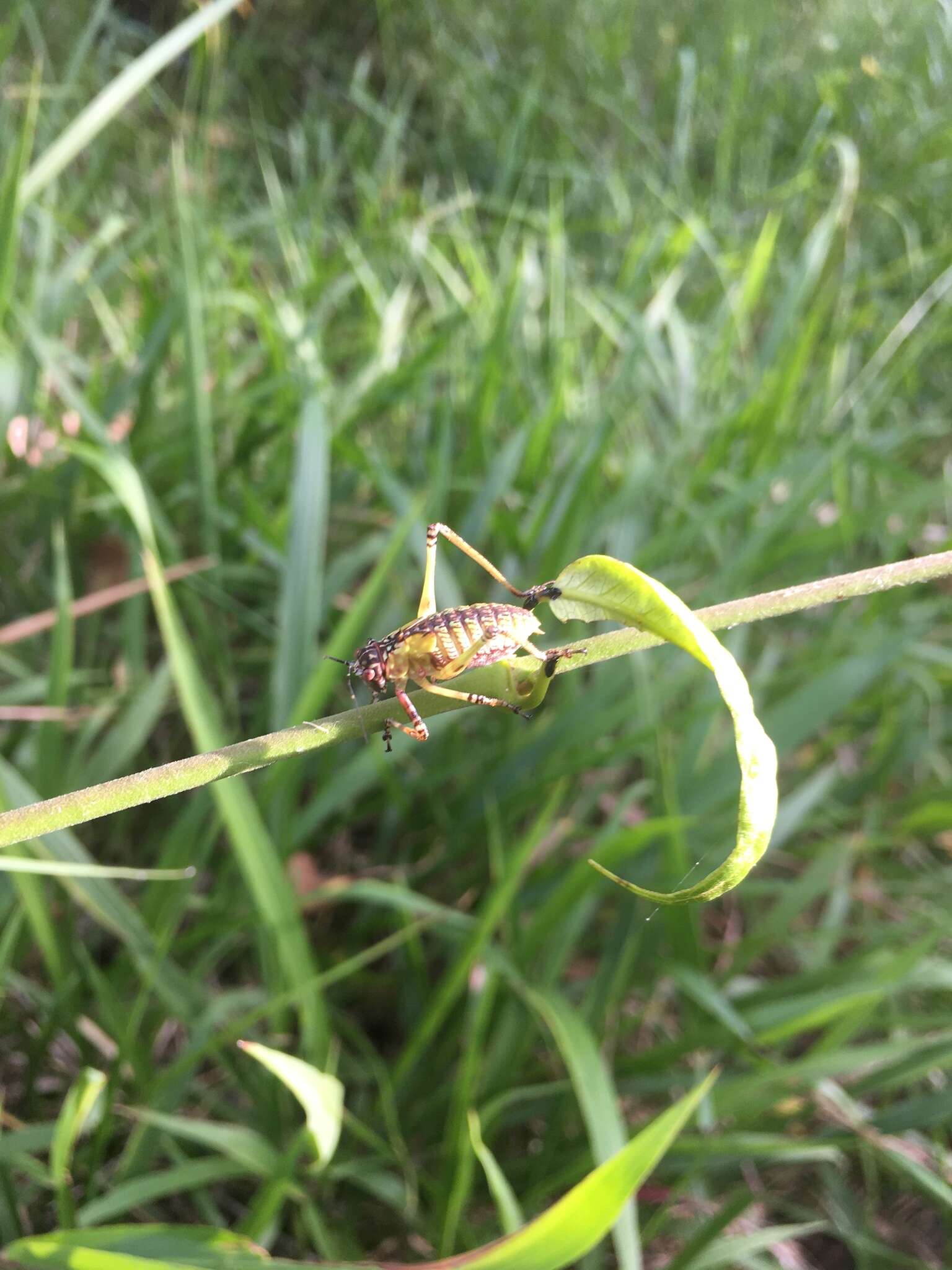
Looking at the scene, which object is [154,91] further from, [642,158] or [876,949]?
[876,949]

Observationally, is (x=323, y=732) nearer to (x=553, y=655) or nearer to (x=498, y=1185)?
(x=553, y=655)

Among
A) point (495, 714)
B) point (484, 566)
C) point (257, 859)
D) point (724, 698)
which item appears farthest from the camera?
point (495, 714)

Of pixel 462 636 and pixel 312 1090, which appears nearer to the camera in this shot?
pixel 462 636

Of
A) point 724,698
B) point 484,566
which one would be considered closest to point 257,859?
point 484,566

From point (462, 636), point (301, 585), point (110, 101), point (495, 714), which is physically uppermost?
point (110, 101)

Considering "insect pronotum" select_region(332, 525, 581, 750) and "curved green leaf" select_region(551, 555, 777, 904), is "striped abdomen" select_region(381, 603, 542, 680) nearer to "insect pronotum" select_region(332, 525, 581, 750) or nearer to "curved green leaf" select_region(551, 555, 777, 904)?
A: "insect pronotum" select_region(332, 525, 581, 750)

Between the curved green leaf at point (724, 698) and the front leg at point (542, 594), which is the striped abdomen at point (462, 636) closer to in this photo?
the front leg at point (542, 594)

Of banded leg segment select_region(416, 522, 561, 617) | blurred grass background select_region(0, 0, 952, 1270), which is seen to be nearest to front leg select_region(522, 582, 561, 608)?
banded leg segment select_region(416, 522, 561, 617)

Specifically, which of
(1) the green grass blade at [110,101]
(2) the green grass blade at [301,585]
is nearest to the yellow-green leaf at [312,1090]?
(2) the green grass blade at [301,585]
